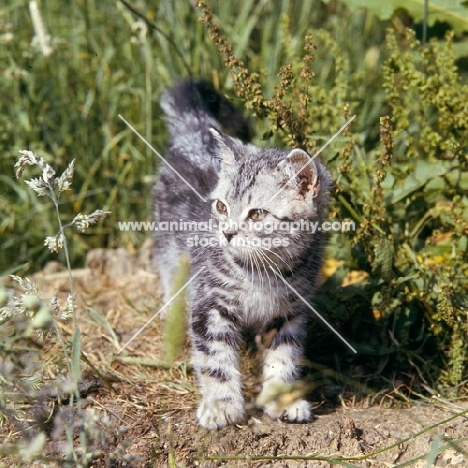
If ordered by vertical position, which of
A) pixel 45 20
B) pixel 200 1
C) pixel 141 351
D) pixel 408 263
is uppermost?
pixel 200 1

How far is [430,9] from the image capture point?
13.5 ft

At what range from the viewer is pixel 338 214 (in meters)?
3.43

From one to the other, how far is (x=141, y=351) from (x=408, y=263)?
1406mm

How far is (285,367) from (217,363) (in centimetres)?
32

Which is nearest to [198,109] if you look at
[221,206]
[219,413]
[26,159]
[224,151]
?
[224,151]

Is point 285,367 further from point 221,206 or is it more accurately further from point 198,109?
point 198,109

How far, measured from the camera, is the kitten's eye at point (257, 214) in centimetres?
297

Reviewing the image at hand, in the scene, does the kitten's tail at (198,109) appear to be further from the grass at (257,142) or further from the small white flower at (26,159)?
the small white flower at (26,159)

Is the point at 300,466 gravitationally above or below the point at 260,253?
below

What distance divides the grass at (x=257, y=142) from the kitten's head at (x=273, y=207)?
0.28 meters

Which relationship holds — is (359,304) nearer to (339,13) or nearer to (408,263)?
(408,263)

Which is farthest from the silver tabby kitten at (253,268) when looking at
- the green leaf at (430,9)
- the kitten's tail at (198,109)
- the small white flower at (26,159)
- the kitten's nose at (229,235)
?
the green leaf at (430,9)

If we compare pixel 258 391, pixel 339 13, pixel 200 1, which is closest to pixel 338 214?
pixel 258 391

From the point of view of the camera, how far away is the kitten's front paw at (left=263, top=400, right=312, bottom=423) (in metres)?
3.04
